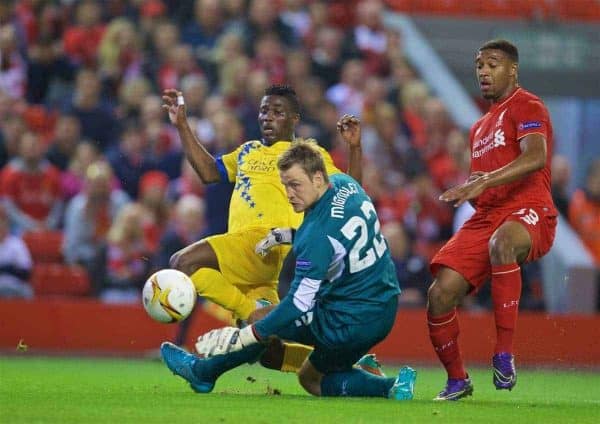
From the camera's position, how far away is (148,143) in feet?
47.7

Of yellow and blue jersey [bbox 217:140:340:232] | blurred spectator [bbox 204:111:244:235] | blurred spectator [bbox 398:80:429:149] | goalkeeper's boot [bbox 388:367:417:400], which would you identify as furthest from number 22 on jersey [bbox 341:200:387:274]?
blurred spectator [bbox 398:80:429:149]

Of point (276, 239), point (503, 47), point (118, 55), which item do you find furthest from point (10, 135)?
point (503, 47)

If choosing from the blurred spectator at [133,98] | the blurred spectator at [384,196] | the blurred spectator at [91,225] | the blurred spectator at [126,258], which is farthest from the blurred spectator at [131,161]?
the blurred spectator at [384,196]

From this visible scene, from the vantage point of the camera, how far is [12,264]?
13.3 m

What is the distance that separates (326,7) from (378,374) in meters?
9.90

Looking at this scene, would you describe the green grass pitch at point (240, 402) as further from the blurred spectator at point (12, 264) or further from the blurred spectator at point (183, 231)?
the blurred spectator at point (12, 264)

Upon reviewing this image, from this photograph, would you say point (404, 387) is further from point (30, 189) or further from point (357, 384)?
point (30, 189)

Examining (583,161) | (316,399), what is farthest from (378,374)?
(583,161)

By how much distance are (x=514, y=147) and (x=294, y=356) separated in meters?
1.94

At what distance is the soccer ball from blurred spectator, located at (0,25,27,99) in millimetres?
7288

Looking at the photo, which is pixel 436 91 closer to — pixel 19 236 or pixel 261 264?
pixel 19 236

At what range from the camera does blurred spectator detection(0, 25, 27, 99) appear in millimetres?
14945

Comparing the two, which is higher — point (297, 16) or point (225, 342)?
point (297, 16)

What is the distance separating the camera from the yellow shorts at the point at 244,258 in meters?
8.92
